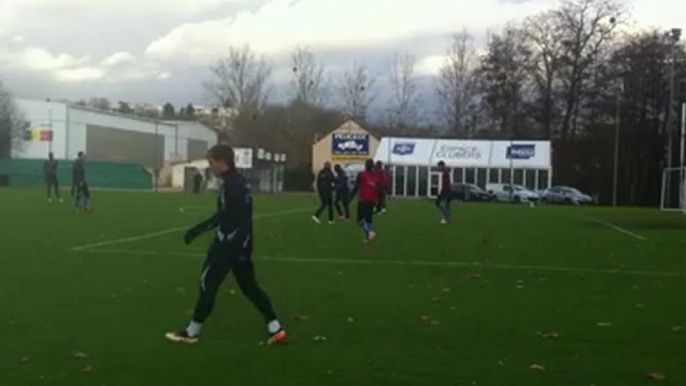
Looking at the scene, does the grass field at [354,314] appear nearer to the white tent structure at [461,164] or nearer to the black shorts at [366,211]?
the black shorts at [366,211]

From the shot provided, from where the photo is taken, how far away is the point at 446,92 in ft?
298

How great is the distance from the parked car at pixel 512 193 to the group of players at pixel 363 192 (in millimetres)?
35094

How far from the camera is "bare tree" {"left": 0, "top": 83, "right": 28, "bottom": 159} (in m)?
94.0

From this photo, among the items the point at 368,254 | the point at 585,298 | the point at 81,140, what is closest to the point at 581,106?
the point at 81,140

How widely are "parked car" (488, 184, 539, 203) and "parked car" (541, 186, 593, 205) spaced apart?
2.76 feet

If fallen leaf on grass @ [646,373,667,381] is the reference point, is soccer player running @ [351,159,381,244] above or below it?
above

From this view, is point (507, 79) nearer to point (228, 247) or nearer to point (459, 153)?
point (459, 153)

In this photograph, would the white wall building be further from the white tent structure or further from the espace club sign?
the espace club sign

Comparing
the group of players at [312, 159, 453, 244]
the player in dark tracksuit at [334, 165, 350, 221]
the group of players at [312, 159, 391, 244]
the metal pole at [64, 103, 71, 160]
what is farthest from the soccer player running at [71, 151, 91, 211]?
the metal pole at [64, 103, 71, 160]

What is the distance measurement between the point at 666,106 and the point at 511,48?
12.8m

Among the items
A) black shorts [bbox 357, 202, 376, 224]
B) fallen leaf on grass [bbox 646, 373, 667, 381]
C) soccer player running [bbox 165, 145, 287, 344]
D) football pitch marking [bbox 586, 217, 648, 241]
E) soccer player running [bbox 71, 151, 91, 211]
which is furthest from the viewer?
soccer player running [bbox 71, 151, 91, 211]

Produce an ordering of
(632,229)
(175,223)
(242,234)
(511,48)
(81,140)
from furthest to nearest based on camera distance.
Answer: (81,140)
(511,48)
(632,229)
(175,223)
(242,234)

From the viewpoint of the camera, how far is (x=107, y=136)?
111312mm

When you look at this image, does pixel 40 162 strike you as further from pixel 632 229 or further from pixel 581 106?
pixel 632 229
